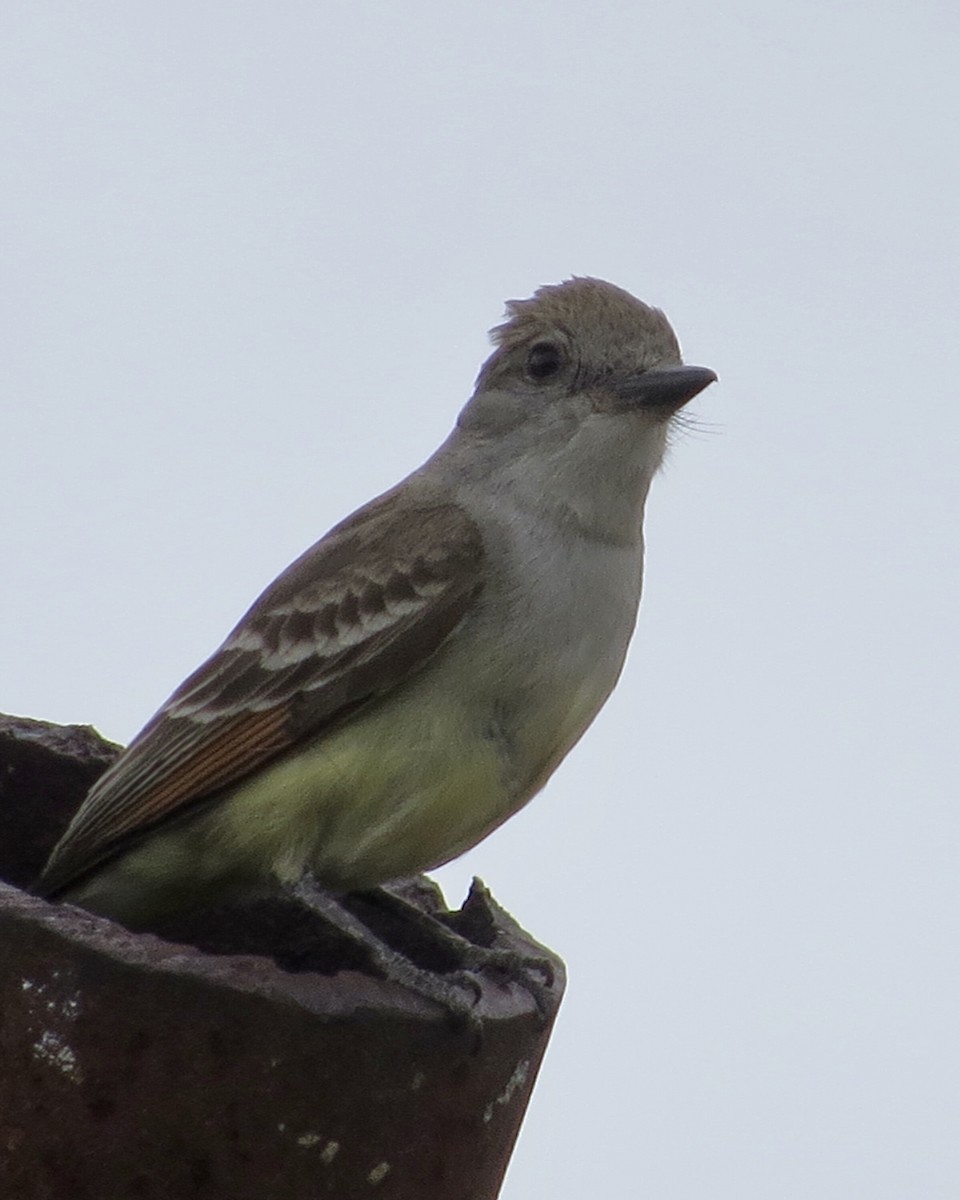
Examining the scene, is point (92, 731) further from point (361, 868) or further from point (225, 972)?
point (225, 972)

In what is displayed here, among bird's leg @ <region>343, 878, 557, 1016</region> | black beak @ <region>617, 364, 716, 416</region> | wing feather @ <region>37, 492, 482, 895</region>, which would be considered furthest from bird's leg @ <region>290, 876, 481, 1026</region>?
black beak @ <region>617, 364, 716, 416</region>

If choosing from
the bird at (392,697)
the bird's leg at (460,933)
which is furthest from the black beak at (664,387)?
the bird's leg at (460,933)

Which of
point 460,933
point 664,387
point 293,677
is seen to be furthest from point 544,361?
point 460,933

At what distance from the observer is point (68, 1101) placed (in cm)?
358

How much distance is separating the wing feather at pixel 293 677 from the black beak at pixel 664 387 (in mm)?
726

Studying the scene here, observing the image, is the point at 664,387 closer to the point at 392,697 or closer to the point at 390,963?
the point at 392,697

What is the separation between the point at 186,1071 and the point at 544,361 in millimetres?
2903

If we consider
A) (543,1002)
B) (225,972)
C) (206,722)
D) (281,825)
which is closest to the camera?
(225,972)

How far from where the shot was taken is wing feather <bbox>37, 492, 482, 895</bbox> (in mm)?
4789

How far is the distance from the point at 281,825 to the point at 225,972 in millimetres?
1127

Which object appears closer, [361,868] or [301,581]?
[361,868]

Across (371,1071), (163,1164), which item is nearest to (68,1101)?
(163,1164)

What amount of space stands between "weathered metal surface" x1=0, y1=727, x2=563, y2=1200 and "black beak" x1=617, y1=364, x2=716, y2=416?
242 centimetres

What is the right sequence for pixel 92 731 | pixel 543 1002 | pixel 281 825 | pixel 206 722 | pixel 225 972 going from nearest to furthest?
pixel 225 972
pixel 543 1002
pixel 281 825
pixel 206 722
pixel 92 731
